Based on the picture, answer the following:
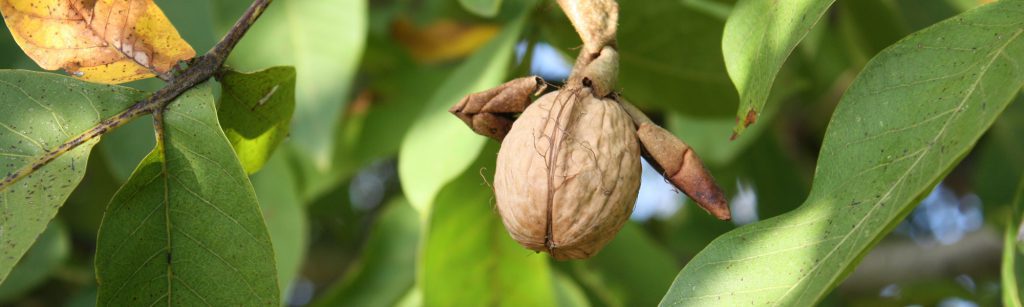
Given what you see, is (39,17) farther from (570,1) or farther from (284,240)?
(284,240)

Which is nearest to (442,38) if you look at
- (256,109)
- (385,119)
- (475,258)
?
(385,119)

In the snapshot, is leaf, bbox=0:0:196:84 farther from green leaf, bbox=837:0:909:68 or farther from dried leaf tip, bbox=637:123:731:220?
green leaf, bbox=837:0:909:68

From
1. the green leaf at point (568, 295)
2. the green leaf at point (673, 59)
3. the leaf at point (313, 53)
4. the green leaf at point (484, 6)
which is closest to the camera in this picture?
the green leaf at point (484, 6)

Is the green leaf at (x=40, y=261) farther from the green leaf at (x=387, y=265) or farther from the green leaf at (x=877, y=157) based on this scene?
the green leaf at (x=877, y=157)

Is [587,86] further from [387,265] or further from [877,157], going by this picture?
[387,265]

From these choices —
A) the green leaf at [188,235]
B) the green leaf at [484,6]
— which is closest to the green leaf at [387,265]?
the green leaf at [484,6]

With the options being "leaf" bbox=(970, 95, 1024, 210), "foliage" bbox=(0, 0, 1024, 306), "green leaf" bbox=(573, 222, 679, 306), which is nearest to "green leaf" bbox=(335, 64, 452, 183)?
"foliage" bbox=(0, 0, 1024, 306)

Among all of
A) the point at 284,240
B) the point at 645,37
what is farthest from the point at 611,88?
the point at 284,240
